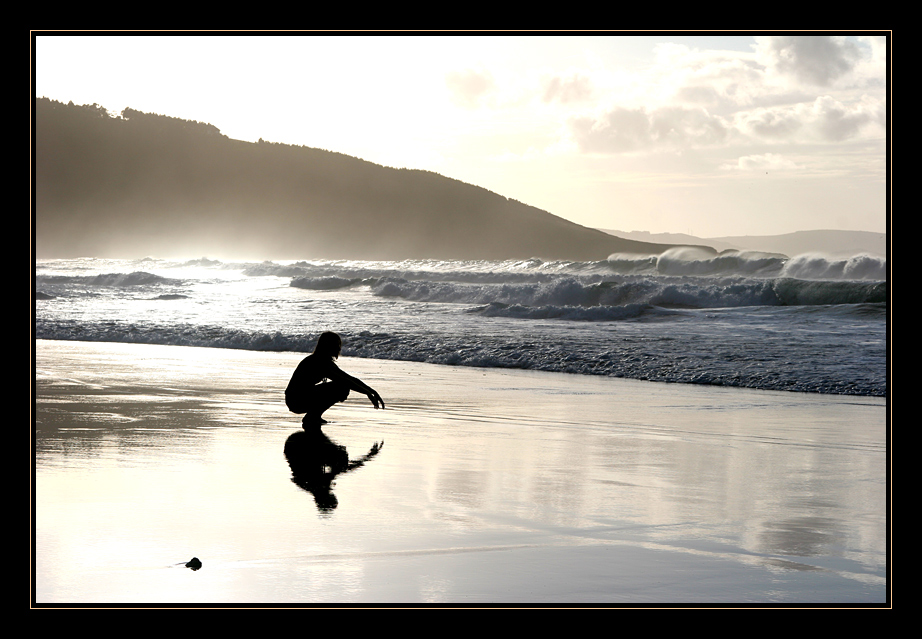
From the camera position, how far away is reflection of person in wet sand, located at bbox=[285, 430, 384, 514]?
5.23 m

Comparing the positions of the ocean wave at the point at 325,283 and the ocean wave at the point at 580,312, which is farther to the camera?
the ocean wave at the point at 325,283

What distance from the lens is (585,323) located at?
20.7 metres

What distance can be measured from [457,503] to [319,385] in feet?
10.5

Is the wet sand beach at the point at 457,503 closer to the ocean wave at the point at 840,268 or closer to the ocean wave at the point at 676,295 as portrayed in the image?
the ocean wave at the point at 676,295

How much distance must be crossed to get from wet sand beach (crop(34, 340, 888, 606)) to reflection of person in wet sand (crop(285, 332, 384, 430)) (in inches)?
10.0

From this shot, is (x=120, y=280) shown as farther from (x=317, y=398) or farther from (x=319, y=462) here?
(x=319, y=462)

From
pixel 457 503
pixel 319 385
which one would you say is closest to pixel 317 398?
pixel 319 385

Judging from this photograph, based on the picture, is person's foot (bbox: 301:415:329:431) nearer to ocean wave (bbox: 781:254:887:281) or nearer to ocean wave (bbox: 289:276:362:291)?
ocean wave (bbox: 781:254:887:281)

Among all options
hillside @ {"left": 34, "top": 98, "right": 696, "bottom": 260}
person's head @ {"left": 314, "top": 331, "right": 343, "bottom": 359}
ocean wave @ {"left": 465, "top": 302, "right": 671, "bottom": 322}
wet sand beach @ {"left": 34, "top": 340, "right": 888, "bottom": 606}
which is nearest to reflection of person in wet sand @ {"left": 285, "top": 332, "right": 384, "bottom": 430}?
person's head @ {"left": 314, "top": 331, "right": 343, "bottom": 359}

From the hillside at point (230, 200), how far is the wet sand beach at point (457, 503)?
110496 mm

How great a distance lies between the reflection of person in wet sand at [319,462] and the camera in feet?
17.2

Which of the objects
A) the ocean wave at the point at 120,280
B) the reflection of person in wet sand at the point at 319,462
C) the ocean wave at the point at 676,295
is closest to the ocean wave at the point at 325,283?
the ocean wave at the point at 120,280
